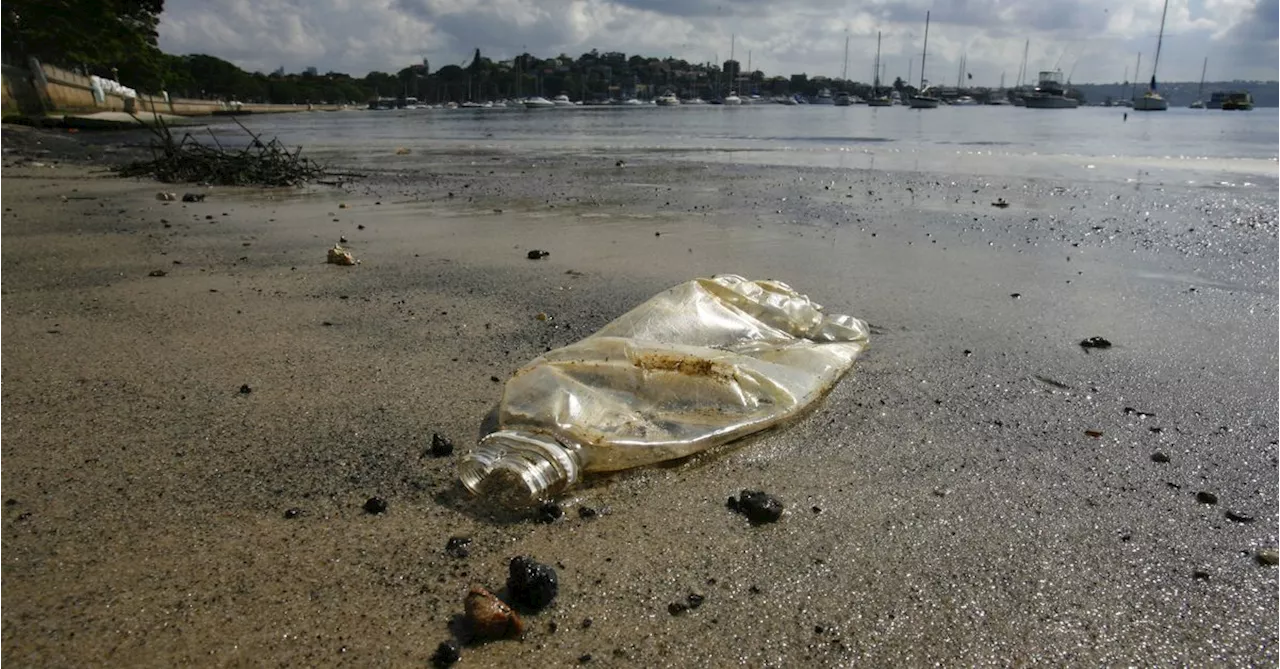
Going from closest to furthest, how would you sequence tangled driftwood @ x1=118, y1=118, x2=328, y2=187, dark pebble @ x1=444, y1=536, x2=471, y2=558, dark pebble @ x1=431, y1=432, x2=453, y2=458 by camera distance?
dark pebble @ x1=444, y1=536, x2=471, y2=558
dark pebble @ x1=431, y1=432, x2=453, y2=458
tangled driftwood @ x1=118, y1=118, x2=328, y2=187

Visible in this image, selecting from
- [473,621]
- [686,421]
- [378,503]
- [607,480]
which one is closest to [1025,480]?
[686,421]

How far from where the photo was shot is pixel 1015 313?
4281 millimetres

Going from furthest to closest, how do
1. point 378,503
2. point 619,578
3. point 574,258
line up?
1. point 574,258
2. point 378,503
3. point 619,578

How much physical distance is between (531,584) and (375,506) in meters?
0.63

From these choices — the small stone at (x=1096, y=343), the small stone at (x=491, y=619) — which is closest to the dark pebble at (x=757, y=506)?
the small stone at (x=491, y=619)

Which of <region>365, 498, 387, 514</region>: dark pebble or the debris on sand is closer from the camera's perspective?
<region>365, 498, 387, 514</region>: dark pebble

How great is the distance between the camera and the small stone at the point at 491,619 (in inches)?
65.1

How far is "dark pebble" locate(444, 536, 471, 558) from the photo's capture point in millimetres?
1949

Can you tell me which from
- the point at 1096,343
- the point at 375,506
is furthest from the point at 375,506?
the point at 1096,343

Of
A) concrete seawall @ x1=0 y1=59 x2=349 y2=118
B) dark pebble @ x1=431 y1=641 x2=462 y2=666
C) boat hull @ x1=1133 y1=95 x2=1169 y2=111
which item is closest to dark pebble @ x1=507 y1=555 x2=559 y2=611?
dark pebble @ x1=431 y1=641 x2=462 y2=666

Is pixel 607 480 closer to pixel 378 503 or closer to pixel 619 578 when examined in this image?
pixel 619 578

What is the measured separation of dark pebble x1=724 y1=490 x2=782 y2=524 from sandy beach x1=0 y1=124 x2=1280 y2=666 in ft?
0.14

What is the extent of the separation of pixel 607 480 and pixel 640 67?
664 feet

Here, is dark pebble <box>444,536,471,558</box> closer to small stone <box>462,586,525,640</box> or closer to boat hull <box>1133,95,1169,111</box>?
small stone <box>462,586,525,640</box>
